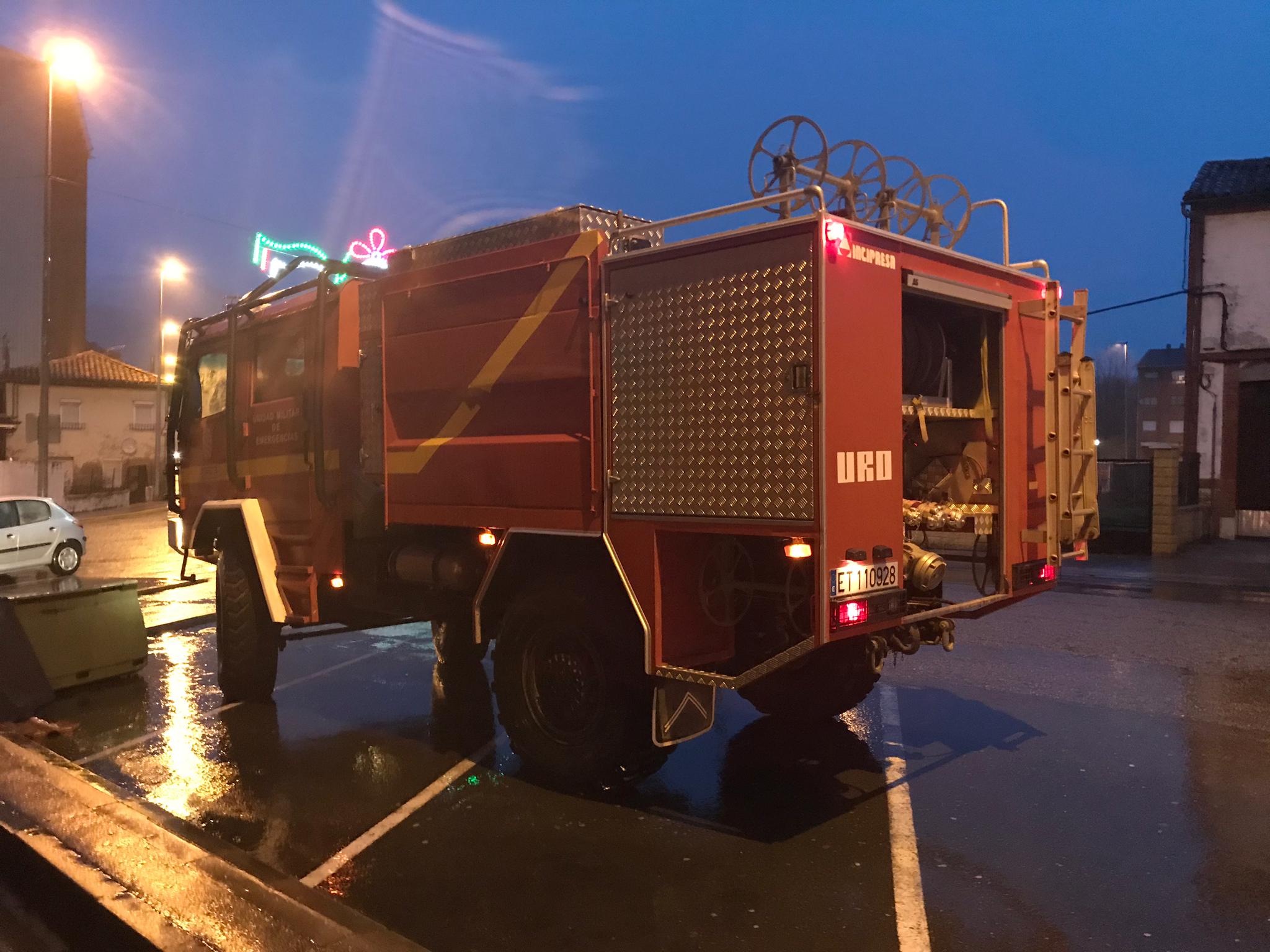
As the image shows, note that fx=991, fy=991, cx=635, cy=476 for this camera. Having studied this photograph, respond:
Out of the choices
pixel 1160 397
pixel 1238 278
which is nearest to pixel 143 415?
pixel 1238 278

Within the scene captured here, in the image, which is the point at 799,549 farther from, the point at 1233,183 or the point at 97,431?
the point at 97,431

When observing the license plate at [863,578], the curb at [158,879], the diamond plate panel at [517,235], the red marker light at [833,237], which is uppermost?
the diamond plate panel at [517,235]

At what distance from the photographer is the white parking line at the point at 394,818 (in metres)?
4.59

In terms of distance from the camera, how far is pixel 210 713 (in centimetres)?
754

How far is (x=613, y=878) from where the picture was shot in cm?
448

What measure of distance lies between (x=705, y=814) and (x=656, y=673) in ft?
3.13

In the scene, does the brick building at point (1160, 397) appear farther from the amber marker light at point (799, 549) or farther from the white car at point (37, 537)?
the amber marker light at point (799, 549)

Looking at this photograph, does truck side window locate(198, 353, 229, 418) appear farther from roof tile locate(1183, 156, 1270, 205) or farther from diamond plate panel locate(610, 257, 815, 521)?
roof tile locate(1183, 156, 1270, 205)

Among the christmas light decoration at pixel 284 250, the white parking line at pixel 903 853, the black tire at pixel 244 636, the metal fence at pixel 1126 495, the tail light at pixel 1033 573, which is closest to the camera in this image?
the white parking line at pixel 903 853

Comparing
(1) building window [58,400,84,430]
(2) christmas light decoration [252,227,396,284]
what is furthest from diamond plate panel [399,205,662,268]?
(1) building window [58,400,84,430]

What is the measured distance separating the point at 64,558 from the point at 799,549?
735 inches

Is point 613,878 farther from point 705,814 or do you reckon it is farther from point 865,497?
point 865,497

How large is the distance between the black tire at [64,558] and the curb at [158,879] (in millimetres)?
15622

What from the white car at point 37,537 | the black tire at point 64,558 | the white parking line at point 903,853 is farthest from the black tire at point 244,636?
the black tire at point 64,558
